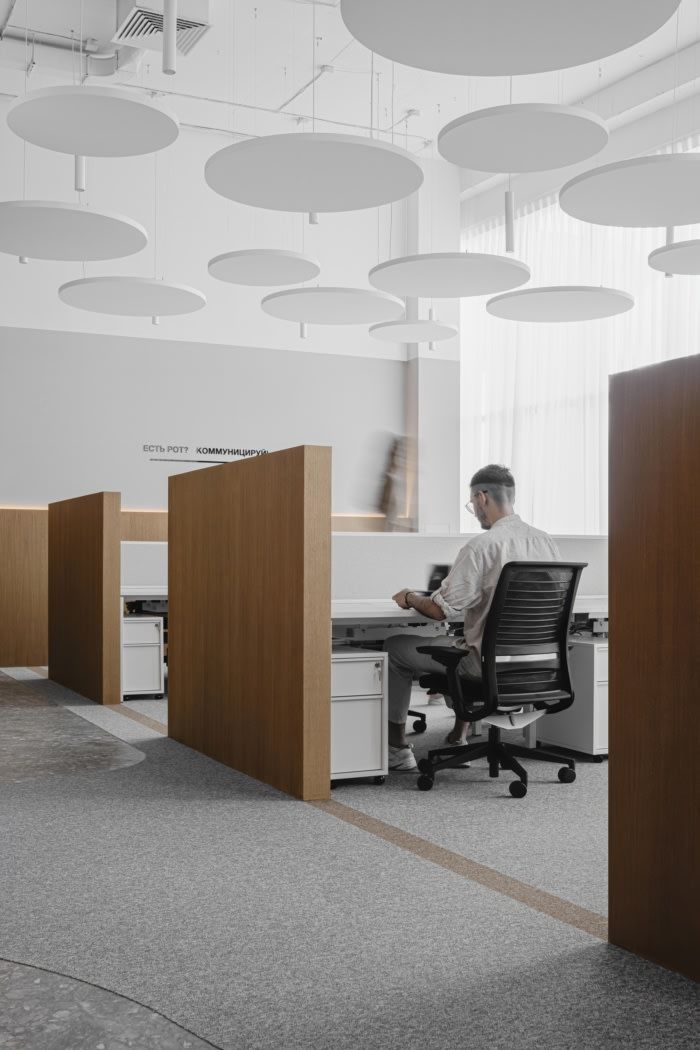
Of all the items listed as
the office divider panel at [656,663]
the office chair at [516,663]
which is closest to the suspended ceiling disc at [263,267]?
the office chair at [516,663]

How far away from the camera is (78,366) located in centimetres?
1184

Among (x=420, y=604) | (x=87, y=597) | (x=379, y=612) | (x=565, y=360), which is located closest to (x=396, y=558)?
(x=379, y=612)

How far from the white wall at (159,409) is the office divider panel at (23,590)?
78 cm

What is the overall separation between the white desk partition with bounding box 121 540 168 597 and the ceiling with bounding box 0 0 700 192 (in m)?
4.10

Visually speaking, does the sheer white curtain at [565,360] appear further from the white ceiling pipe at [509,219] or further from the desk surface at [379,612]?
the desk surface at [379,612]

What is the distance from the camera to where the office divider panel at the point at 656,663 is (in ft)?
8.62

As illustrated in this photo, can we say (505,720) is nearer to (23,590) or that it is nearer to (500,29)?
(500,29)

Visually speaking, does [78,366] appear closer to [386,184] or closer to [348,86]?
[348,86]

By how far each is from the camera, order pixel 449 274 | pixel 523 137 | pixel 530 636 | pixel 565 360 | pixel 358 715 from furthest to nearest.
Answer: pixel 565 360 < pixel 449 274 < pixel 523 137 < pixel 358 715 < pixel 530 636

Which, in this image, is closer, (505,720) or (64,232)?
(505,720)

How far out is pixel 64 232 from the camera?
21.4ft

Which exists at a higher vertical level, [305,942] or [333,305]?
[333,305]

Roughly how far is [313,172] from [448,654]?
2.52 metres

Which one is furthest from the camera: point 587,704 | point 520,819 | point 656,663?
point 587,704
